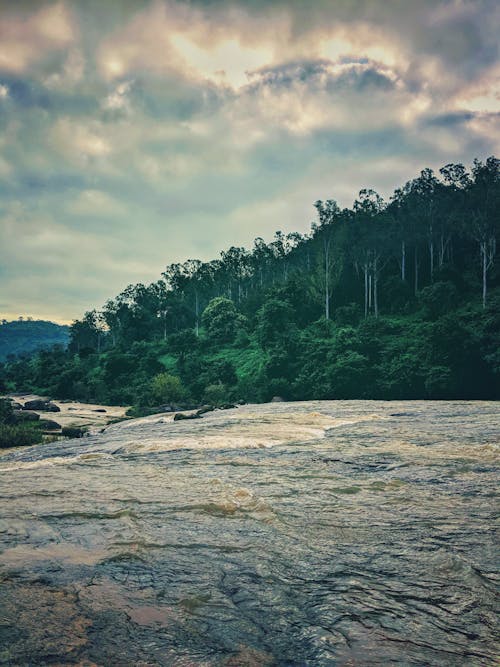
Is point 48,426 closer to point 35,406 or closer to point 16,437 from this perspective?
point 16,437

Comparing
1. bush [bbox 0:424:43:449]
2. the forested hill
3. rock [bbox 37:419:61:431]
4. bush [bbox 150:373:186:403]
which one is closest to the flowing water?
bush [bbox 0:424:43:449]

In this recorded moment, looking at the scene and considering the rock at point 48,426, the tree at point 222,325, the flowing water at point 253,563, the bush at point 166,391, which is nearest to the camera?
the flowing water at point 253,563

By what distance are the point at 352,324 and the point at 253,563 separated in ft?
146

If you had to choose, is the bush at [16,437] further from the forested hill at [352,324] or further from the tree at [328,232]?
the tree at [328,232]

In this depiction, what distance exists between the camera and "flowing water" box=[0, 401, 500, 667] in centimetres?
318

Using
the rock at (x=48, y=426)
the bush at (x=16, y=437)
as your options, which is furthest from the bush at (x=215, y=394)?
the bush at (x=16, y=437)

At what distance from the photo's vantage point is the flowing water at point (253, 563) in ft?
10.4

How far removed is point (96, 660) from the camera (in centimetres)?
291

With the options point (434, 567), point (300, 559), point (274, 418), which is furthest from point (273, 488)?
point (274, 418)

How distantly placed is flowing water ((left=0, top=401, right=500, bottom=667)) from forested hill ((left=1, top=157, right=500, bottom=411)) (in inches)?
947

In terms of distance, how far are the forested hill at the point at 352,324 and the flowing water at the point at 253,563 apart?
24064 millimetres

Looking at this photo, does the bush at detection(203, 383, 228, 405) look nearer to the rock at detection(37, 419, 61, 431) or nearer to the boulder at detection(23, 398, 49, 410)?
the boulder at detection(23, 398, 49, 410)

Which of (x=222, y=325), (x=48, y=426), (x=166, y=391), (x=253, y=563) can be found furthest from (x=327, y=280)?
(x=253, y=563)

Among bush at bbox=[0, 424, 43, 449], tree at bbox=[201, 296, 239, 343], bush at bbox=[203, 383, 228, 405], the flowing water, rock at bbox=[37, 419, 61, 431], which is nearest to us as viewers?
the flowing water
